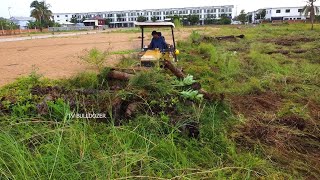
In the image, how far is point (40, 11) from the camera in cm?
7469

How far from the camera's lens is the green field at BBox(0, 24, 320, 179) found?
10.2 ft

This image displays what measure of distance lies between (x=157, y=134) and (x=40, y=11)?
264 ft

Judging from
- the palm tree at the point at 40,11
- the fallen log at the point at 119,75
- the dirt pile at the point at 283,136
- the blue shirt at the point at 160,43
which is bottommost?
the dirt pile at the point at 283,136

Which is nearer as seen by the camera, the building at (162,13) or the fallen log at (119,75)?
the fallen log at (119,75)

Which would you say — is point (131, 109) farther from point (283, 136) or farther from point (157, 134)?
point (283, 136)

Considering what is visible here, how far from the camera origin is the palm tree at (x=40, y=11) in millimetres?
74688

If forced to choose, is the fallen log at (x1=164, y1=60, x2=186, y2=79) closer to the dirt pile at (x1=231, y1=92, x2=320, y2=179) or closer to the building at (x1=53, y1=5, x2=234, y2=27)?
the dirt pile at (x1=231, y1=92, x2=320, y2=179)

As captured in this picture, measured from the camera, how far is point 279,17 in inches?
3551

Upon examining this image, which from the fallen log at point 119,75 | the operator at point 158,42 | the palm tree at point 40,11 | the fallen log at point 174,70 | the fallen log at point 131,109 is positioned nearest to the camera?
the fallen log at point 131,109

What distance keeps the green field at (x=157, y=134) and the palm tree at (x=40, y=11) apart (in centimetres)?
7700

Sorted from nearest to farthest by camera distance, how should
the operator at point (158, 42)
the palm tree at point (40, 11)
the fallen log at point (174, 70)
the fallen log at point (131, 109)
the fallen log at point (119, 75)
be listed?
the fallen log at point (131, 109), the fallen log at point (174, 70), the fallen log at point (119, 75), the operator at point (158, 42), the palm tree at point (40, 11)

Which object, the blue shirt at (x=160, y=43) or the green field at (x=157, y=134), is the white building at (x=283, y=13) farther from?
the green field at (x=157, y=134)

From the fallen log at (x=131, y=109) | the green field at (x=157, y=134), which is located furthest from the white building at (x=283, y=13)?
the fallen log at (x=131, y=109)

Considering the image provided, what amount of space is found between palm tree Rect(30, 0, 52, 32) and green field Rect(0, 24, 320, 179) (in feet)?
253
